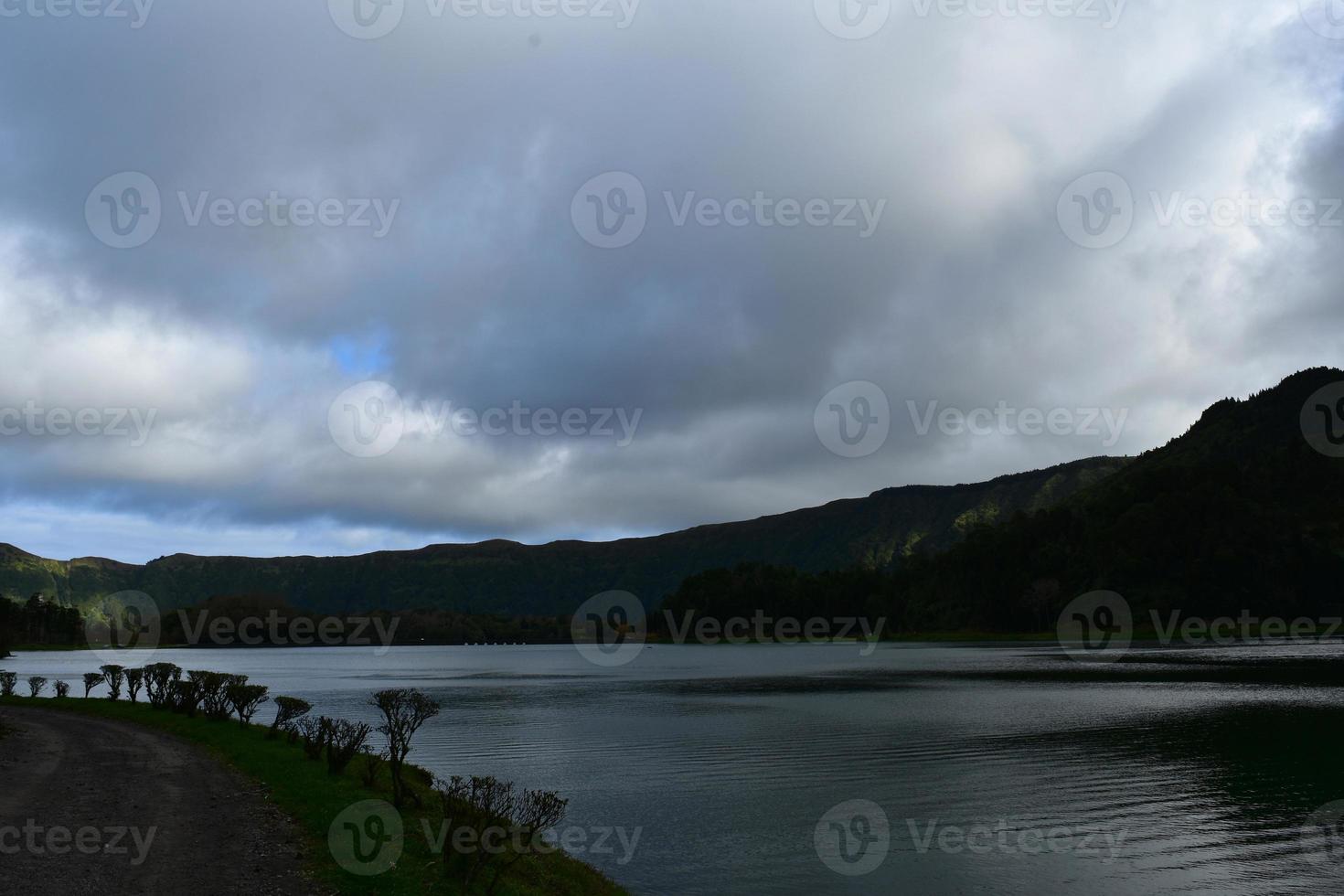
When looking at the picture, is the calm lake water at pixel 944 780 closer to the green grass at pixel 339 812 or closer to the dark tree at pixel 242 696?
the green grass at pixel 339 812

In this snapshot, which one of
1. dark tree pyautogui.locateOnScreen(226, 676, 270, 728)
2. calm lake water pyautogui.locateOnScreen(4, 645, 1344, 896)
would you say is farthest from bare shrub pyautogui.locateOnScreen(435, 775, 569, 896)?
dark tree pyautogui.locateOnScreen(226, 676, 270, 728)

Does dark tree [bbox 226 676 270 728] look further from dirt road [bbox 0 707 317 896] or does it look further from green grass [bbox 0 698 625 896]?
dirt road [bbox 0 707 317 896]

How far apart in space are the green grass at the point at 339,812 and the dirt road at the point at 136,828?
0.55m

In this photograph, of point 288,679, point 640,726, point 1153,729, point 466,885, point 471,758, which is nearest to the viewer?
point 466,885

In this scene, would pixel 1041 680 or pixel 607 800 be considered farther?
pixel 1041 680

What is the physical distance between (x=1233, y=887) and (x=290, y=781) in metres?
24.3

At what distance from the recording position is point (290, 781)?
24.8m

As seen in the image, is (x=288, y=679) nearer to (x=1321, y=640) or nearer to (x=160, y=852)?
(x=160, y=852)

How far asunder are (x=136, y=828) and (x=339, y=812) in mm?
4202

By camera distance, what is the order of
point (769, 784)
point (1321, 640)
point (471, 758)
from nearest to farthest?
point (769, 784)
point (471, 758)
point (1321, 640)

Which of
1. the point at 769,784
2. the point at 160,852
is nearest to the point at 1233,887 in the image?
the point at 769,784

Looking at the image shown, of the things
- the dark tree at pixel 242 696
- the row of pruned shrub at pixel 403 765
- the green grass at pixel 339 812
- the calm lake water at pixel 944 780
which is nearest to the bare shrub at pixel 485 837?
the row of pruned shrub at pixel 403 765

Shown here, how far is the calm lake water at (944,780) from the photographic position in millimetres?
21969

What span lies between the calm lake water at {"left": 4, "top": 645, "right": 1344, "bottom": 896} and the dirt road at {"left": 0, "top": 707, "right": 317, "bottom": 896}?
28.4 feet
